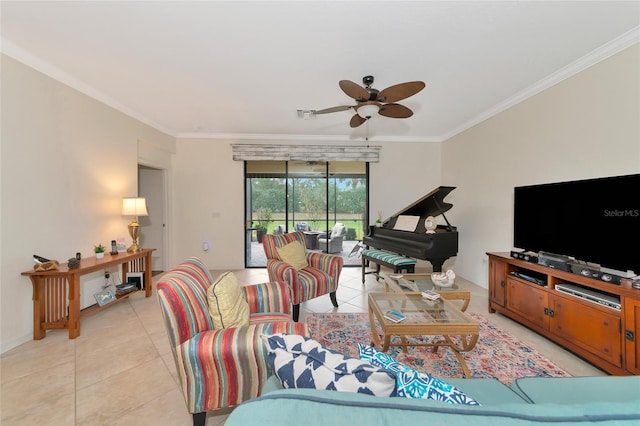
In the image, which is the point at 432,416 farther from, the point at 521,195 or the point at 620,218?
the point at 521,195

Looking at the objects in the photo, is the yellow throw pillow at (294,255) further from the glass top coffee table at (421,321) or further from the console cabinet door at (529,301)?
the console cabinet door at (529,301)

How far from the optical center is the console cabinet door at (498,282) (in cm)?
271

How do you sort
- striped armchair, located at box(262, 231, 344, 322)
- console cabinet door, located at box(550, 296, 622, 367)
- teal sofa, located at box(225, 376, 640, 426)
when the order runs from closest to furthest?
1. teal sofa, located at box(225, 376, 640, 426)
2. console cabinet door, located at box(550, 296, 622, 367)
3. striped armchair, located at box(262, 231, 344, 322)

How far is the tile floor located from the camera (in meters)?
1.51

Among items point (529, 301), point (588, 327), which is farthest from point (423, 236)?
point (588, 327)

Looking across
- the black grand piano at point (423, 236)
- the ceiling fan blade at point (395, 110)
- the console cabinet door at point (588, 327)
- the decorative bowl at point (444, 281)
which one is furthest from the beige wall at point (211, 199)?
the console cabinet door at point (588, 327)

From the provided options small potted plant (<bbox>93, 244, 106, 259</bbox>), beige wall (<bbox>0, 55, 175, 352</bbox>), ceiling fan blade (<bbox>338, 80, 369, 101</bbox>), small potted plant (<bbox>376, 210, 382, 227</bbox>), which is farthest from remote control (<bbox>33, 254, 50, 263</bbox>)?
small potted plant (<bbox>376, 210, 382, 227</bbox>)

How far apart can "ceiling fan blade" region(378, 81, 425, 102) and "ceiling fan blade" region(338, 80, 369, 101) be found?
157mm

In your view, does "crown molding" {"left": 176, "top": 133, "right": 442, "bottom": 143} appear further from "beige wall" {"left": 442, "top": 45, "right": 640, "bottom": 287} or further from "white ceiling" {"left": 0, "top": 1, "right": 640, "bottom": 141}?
"white ceiling" {"left": 0, "top": 1, "right": 640, "bottom": 141}

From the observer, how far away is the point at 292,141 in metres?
4.80

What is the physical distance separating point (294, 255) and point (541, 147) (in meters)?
3.16

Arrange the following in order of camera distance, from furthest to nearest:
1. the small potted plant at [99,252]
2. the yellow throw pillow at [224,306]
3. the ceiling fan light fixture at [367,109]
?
1. the small potted plant at [99,252]
2. the ceiling fan light fixture at [367,109]
3. the yellow throw pillow at [224,306]

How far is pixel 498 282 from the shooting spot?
278 cm

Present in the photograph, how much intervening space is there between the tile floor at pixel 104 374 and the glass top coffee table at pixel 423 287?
2.51ft
